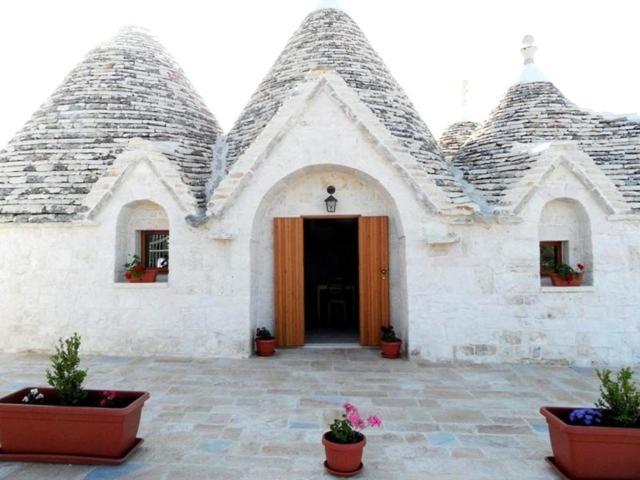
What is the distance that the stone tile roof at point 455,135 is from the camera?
15.1 metres

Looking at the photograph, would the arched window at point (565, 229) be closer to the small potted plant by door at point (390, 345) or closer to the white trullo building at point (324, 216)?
the white trullo building at point (324, 216)

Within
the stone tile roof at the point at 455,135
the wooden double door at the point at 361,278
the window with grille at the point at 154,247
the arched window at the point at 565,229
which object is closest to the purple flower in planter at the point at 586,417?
the wooden double door at the point at 361,278

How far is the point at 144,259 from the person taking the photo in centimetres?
881

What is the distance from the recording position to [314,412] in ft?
16.9

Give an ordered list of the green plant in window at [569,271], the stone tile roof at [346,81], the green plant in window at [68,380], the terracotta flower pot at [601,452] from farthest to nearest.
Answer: the stone tile roof at [346,81] → the green plant in window at [569,271] → the green plant in window at [68,380] → the terracotta flower pot at [601,452]

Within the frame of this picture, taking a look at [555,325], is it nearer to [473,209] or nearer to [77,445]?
[473,209]

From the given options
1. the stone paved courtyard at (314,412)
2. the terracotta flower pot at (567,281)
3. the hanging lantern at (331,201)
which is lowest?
the stone paved courtyard at (314,412)

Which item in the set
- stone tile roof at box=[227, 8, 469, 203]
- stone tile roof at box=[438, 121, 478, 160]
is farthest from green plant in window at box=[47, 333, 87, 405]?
stone tile roof at box=[438, 121, 478, 160]

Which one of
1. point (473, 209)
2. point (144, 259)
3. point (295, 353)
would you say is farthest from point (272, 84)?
point (295, 353)

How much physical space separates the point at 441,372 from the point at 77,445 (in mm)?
5358

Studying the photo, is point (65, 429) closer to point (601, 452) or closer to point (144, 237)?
point (601, 452)

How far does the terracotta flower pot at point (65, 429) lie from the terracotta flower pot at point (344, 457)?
1.89m

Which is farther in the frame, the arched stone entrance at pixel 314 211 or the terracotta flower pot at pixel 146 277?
the arched stone entrance at pixel 314 211

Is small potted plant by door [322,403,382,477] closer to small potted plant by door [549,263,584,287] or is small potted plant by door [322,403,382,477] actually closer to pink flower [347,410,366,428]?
pink flower [347,410,366,428]
